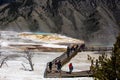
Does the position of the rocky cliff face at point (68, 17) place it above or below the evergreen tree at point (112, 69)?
below

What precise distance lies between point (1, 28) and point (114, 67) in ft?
545

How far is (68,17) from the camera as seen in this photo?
612 ft

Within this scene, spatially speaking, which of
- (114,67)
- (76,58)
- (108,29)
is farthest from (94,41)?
(114,67)

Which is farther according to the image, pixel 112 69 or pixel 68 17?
pixel 68 17

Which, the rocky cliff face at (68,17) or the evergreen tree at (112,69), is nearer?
the evergreen tree at (112,69)

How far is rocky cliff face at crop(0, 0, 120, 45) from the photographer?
174250 mm

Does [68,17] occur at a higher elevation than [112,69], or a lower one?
lower

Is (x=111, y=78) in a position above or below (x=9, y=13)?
above

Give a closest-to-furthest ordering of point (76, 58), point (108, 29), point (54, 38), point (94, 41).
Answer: point (76, 58)
point (54, 38)
point (94, 41)
point (108, 29)

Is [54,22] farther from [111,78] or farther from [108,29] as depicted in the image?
[111,78]

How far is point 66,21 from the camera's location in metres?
184

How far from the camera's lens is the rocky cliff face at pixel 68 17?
174m

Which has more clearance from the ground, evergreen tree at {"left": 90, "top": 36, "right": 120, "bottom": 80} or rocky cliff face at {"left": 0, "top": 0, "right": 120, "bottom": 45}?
evergreen tree at {"left": 90, "top": 36, "right": 120, "bottom": 80}

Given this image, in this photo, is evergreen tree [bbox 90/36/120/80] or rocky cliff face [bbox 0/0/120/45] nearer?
evergreen tree [bbox 90/36/120/80]
